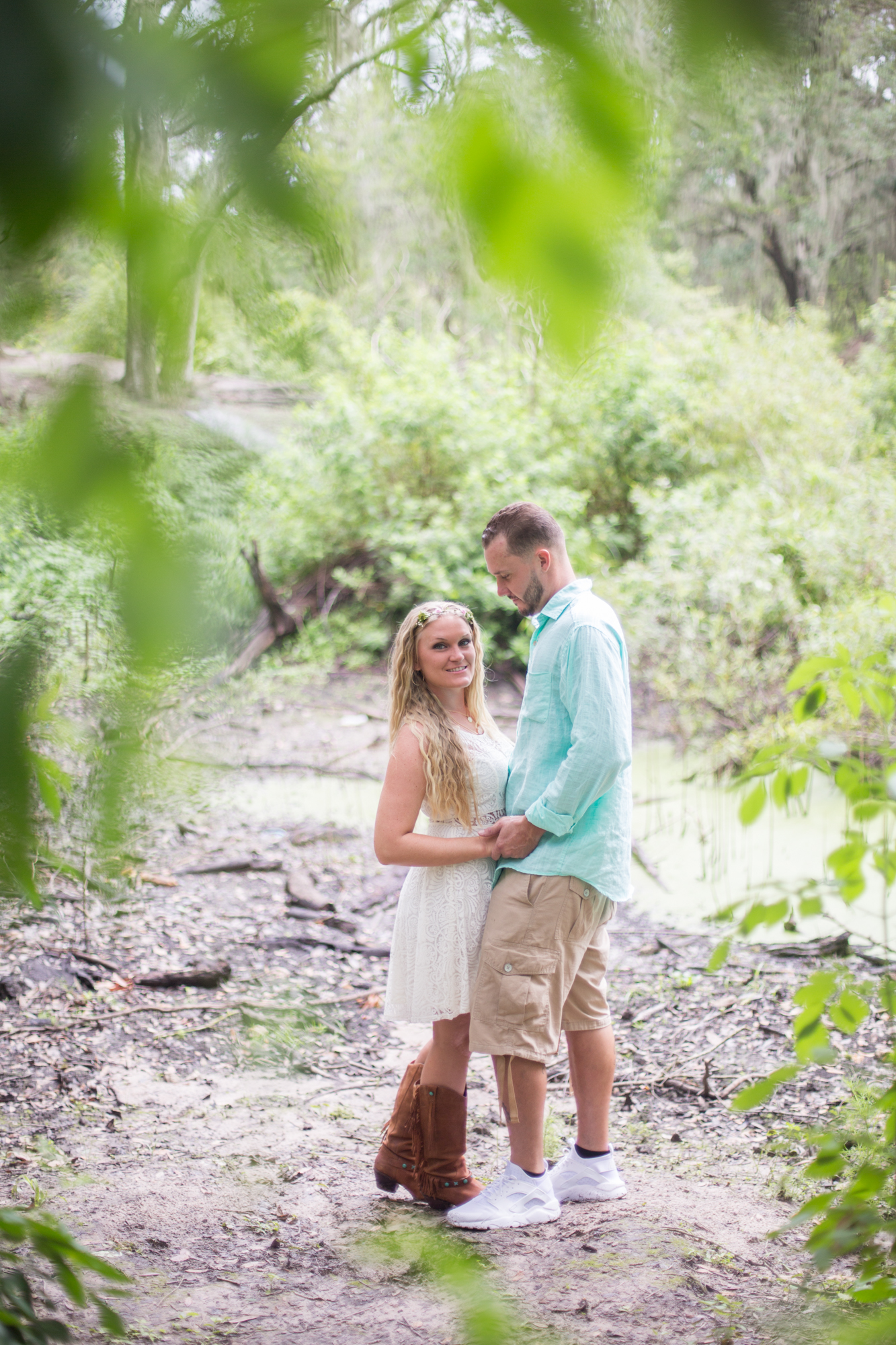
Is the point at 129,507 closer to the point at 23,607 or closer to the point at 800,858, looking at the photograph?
the point at 23,607

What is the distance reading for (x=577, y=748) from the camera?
2.04 meters

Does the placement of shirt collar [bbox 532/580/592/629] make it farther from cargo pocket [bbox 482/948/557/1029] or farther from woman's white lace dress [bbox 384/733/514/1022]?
cargo pocket [bbox 482/948/557/1029]

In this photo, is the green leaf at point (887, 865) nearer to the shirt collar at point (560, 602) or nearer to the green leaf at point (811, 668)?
the green leaf at point (811, 668)

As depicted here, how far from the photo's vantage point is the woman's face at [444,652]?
2.28 meters

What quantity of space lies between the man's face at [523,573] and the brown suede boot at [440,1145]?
3.43ft

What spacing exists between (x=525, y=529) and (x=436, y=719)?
0.44m

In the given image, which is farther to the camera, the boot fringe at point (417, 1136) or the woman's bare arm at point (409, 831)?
the boot fringe at point (417, 1136)

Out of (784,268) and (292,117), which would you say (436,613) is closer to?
(784,268)

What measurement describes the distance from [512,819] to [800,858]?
3.27 meters

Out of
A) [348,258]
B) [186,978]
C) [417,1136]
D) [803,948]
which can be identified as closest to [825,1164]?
[348,258]

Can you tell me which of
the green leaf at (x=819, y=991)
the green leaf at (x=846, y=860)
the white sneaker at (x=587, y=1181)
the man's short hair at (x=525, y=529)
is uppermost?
the man's short hair at (x=525, y=529)

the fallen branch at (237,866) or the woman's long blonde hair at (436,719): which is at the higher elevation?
the woman's long blonde hair at (436,719)

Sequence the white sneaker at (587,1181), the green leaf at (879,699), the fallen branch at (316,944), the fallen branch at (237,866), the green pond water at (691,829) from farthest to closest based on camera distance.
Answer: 1. the fallen branch at (237,866)
2. the green pond water at (691,829)
3. the fallen branch at (316,944)
4. the white sneaker at (587,1181)
5. the green leaf at (879,699)

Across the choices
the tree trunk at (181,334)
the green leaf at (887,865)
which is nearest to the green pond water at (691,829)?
the green leaf at (887,865)
